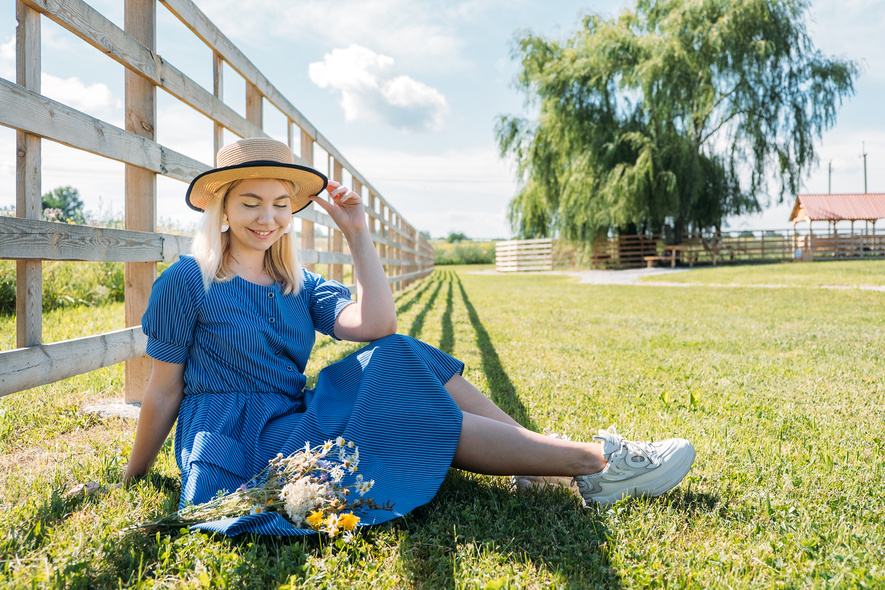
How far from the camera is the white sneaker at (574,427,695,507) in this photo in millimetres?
1717

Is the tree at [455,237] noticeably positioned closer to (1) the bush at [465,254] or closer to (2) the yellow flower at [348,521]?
(1) the bush at [465,254]

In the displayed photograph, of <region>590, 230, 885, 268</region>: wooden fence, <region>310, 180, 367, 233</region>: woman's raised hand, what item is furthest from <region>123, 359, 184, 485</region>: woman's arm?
<region>590, 230, 885, 268</region>: wooden fence

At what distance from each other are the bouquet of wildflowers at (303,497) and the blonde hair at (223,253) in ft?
1.97

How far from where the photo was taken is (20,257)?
172cm

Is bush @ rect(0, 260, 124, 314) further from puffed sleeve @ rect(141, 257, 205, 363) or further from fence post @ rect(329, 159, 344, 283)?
puffed sleeve @ rect(141, 257, 205, 363)

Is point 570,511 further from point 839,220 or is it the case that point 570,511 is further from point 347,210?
point 839,220

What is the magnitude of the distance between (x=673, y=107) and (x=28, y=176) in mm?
19095

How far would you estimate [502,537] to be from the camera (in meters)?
1.55

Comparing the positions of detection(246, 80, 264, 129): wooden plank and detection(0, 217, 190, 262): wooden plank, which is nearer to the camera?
detection(0, 217, 190, 262): wooden plank

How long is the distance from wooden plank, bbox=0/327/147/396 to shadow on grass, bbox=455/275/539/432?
5.45 ft

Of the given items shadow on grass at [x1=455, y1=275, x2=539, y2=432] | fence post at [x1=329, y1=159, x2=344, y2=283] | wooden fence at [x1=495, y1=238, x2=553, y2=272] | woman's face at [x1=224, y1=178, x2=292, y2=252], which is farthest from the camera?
wooden fence at [x1=495, y1=238, x2=553, y2=272]

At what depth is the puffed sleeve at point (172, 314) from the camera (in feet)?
5.46

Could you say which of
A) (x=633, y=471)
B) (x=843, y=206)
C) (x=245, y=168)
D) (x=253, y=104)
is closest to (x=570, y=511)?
(x=633, y=471)

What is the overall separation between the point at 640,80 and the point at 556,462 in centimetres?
1837
